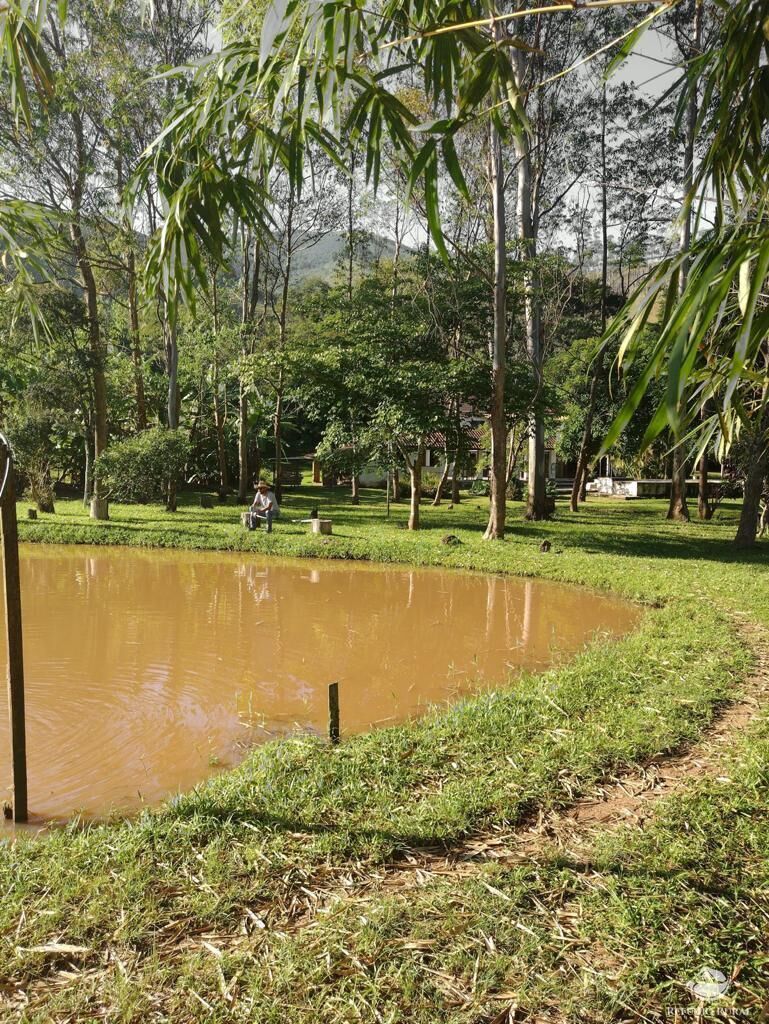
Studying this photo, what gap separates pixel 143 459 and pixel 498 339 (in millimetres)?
9873

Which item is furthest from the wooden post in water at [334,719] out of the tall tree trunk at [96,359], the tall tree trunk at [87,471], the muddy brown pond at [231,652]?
the tall tree trunk at [87,471]

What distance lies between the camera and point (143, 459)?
62.5 feet

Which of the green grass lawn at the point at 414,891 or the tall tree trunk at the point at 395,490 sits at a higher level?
the tall tree trunk at the point at 395,490

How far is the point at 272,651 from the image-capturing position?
7.53m

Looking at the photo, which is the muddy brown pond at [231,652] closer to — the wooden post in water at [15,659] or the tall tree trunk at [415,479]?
the wooden post in water at [15,659]

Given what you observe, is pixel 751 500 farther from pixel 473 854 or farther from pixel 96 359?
pixel 96 359

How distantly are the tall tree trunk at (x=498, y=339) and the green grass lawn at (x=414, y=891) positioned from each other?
373 inches

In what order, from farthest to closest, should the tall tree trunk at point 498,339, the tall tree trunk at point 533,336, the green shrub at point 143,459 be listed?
the green shrub at point 143,459
the tall tree trunk at point 533,336
the tall tree trunk at point 498,339

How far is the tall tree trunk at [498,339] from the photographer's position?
14.0 metres

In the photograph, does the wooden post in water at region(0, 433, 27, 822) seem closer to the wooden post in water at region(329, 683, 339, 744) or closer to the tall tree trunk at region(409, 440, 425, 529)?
the wooden post in water at region(329, 683, 339, 744)

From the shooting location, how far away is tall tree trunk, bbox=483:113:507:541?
13953 mm

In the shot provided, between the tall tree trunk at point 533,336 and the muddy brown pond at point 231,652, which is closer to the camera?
the muddy brown pond at point 231,652

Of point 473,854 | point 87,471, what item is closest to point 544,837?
point 473,854

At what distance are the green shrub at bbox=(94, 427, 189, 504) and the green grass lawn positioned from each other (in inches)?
604
